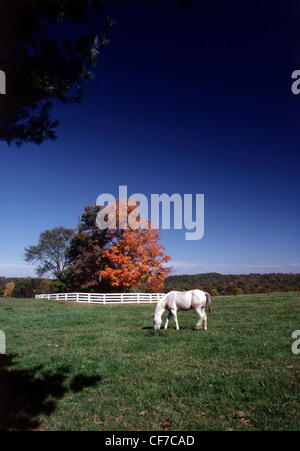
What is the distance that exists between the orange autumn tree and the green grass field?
53.1 ft

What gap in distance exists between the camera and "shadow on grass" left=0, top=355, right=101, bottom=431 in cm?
349

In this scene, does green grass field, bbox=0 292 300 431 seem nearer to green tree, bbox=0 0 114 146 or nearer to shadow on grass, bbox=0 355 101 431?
shadow on grass, bbox=0 355 101 431

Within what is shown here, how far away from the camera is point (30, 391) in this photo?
4.30 metres

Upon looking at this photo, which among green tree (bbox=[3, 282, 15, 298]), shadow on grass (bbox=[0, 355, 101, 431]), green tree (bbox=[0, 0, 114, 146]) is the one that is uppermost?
green tree (bbox=[0, 0, 114, 146])

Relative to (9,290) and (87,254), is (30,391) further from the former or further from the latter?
(9,290)

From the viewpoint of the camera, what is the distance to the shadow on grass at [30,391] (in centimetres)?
349

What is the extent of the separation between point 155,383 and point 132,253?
67.4 feet

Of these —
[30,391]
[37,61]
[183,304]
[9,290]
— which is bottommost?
[9,290]

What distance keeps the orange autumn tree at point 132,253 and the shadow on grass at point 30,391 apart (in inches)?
724

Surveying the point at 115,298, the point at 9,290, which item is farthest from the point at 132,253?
the point at 9,290

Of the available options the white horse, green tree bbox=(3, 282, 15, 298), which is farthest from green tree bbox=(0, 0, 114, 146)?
green tree bbox=(3, 282, 15, 298)

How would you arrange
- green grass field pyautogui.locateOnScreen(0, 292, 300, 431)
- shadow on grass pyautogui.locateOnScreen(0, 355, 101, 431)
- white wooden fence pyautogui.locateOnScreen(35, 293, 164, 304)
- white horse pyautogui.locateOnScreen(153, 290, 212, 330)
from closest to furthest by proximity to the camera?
green grass field pyautogui.locateOnScreen(0, 292, 300, 431), shadow on grass pyautogui.locateOnScreen(0, 355, 101, 431), white horse pyautogui.locateOnScreen(153, 290, 212, 330), white wooden fence pyautogui.locateOnScreen(35, 293, 164, 304)

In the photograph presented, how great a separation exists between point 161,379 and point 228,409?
1.50 m

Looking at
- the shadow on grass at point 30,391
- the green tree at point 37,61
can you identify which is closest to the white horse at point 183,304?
the shadow on grass at point 30,391
